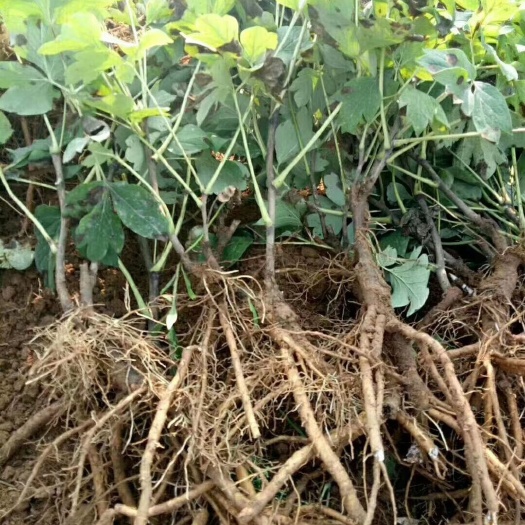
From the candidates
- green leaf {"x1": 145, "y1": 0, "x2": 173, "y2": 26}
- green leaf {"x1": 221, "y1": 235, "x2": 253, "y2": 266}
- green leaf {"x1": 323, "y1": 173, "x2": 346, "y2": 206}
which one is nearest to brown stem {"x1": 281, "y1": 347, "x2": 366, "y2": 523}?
green leaf {"x1": 221, "y1": 235, "x2": 253, "y2": 266}

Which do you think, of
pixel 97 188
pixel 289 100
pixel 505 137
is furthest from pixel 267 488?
pixel 505 137

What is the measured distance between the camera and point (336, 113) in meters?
0.95

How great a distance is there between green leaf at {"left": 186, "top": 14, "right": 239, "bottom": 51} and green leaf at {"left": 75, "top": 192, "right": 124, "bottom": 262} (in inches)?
10.9

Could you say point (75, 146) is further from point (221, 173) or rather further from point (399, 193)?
point (399, 193)

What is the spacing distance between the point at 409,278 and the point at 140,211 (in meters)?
0.47

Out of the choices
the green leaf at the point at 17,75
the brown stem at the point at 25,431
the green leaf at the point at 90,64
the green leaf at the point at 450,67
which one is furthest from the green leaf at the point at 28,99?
the green leaf at the point at 450,67

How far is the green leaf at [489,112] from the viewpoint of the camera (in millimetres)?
906

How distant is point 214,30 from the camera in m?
0.82

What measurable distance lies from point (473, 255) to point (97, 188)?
2.43 ft

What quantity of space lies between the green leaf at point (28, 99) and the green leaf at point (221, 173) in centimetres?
26

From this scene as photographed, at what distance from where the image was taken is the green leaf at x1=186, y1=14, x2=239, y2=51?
0.81 meters

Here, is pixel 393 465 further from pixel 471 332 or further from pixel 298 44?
pixel 298 44

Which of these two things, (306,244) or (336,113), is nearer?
(336,113)

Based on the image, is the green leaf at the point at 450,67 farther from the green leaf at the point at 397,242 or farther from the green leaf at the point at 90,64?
the green leaf at the point at 90,64
